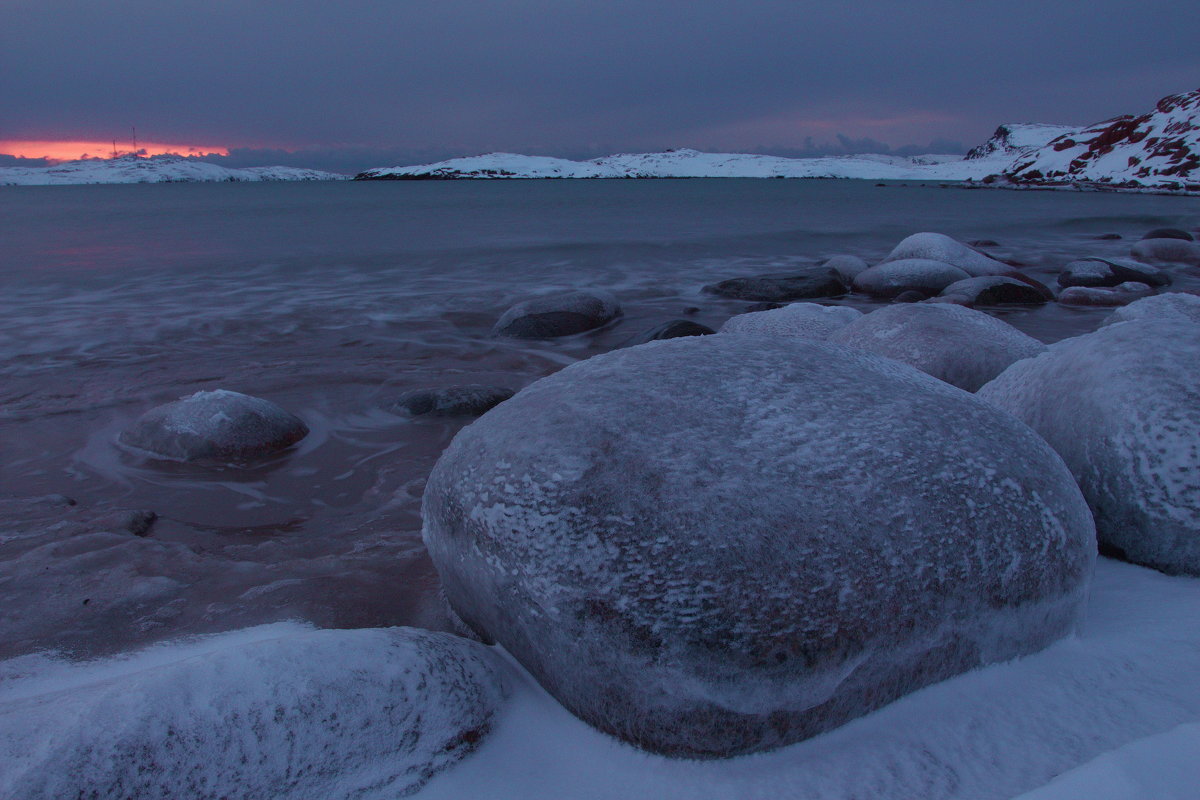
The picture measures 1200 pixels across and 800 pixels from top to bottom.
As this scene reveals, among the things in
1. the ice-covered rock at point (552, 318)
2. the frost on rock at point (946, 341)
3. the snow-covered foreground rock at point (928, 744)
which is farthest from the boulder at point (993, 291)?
the snow-covered foreground rock at point (928, 744)

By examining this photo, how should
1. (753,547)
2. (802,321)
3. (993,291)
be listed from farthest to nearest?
1. (993,291)
2. (802,321)
3. (753,547)

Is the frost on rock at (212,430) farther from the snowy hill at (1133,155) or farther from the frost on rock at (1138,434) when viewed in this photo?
the snowy hill at (1133,155)

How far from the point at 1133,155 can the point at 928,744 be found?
59.6 m

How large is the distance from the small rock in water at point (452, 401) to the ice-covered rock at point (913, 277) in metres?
5.74

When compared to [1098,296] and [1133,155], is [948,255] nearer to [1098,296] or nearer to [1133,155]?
[1098,296]

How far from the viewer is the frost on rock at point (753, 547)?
1644 millimetres

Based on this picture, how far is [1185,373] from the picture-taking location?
2.38 m

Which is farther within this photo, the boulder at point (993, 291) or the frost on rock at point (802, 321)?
the boulder at point (993, 291)

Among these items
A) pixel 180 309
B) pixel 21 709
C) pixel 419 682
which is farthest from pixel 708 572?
pixel 180 309

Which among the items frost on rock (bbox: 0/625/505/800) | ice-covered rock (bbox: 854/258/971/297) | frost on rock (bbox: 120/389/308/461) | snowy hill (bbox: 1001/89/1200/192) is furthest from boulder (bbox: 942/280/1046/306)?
snowy hill (bbox: 1001/89/1200/192)

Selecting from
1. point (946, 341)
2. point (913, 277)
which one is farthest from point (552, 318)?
point (913, 277)

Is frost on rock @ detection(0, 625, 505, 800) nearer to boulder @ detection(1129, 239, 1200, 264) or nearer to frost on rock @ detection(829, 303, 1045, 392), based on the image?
frost on rock @ detection(829, 303, 1045, 392)

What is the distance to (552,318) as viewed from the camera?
23.2 feet

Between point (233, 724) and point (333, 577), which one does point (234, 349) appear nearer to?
point (333, 577)
